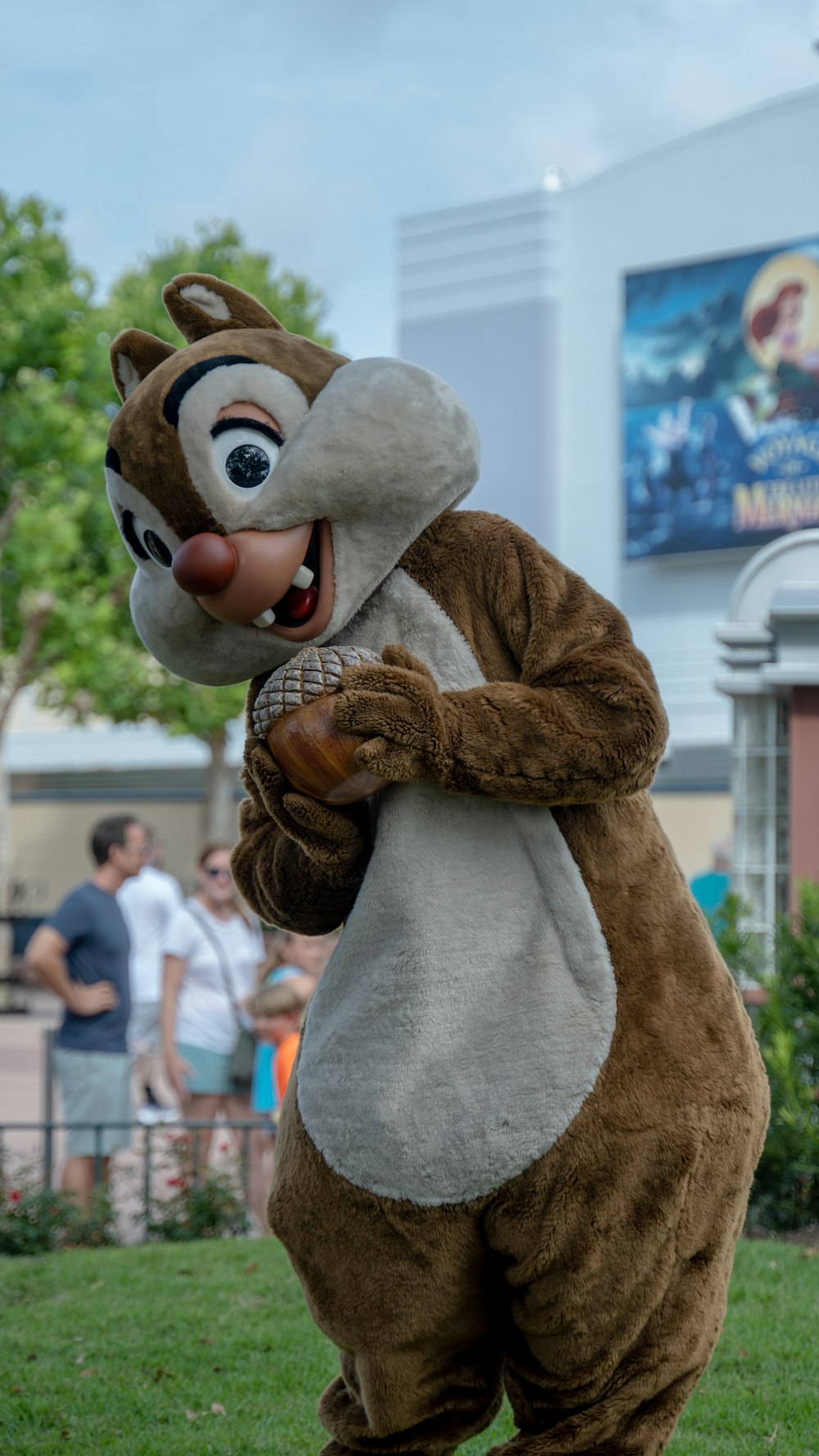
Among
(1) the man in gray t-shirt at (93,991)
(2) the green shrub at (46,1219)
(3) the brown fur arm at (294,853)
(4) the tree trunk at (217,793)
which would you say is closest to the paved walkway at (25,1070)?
(2) the green shrub at (46,1219)

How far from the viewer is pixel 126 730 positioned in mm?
31281

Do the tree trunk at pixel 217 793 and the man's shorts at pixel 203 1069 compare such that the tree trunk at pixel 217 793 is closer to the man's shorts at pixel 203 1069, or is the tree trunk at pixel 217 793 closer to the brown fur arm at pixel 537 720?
the man's shorts at pixel 203 1069

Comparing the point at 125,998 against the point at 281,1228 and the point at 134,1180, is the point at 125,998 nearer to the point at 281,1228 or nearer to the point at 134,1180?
the point at 134,1180

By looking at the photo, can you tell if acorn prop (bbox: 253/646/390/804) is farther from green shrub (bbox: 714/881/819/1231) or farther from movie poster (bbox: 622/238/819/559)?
movie poster (bbox: 622/238/819/559)

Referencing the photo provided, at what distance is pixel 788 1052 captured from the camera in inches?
229

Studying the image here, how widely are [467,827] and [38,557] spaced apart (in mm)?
16553

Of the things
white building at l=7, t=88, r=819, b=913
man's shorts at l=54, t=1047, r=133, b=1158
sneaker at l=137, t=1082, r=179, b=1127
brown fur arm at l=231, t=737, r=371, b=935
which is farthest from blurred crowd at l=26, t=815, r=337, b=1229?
white building at l=7, t=88, r=819, b=913

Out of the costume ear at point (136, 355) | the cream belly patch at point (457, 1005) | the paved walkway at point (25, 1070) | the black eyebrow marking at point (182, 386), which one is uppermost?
the costume ear at point (136, 355)

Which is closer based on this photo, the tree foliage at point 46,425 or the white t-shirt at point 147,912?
the white t-shirt at point 147,912

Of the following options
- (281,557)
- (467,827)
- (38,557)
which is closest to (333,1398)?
(467,827)

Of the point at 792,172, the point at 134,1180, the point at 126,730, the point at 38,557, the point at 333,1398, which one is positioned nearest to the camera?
the point at 333,1398

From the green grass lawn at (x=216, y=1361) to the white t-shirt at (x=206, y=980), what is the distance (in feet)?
4.74

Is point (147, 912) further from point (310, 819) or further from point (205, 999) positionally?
point (310, 819)

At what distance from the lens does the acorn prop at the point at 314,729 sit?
92.1 inches
